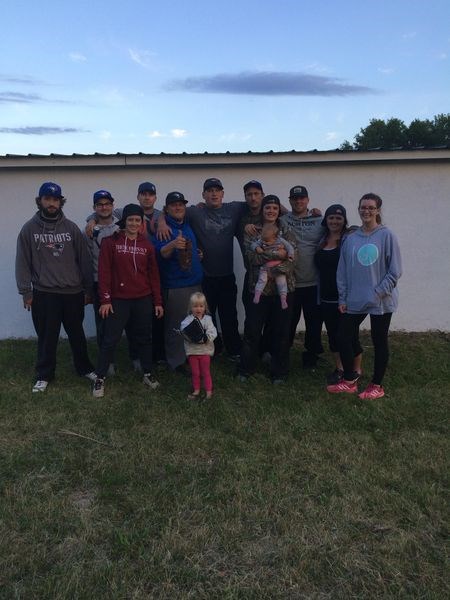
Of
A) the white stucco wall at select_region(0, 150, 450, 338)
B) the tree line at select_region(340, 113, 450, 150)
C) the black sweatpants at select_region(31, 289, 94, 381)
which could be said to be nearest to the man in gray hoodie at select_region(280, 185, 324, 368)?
the white stucco wall at select_region(0, 150, 450, 338)

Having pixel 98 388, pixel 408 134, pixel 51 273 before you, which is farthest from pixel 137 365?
pixel 408 134

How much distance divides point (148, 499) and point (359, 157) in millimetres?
5304

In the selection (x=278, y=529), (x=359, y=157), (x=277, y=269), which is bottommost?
(x=278, y=529)

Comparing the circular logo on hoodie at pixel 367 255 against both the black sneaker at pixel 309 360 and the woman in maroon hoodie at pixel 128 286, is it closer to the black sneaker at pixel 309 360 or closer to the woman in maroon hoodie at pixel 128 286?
the black sneaker at pixel 309 360

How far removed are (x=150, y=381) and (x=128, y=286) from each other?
1045mm

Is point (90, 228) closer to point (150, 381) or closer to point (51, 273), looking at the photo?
point (51, 273)

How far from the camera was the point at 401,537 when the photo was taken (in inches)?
107

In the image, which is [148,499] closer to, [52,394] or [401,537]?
[401,537]

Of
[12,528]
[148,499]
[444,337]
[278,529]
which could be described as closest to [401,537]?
[278,529]

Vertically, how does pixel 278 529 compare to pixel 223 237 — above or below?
below

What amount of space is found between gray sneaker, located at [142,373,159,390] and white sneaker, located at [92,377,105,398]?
0.44 meters

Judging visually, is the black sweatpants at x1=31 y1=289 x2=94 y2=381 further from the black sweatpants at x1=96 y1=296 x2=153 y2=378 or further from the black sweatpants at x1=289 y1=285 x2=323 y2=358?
the black sweatpants at x1=289 y1=285 x2=323 y2=358

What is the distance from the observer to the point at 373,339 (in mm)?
4695

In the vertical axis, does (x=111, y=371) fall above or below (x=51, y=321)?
below
